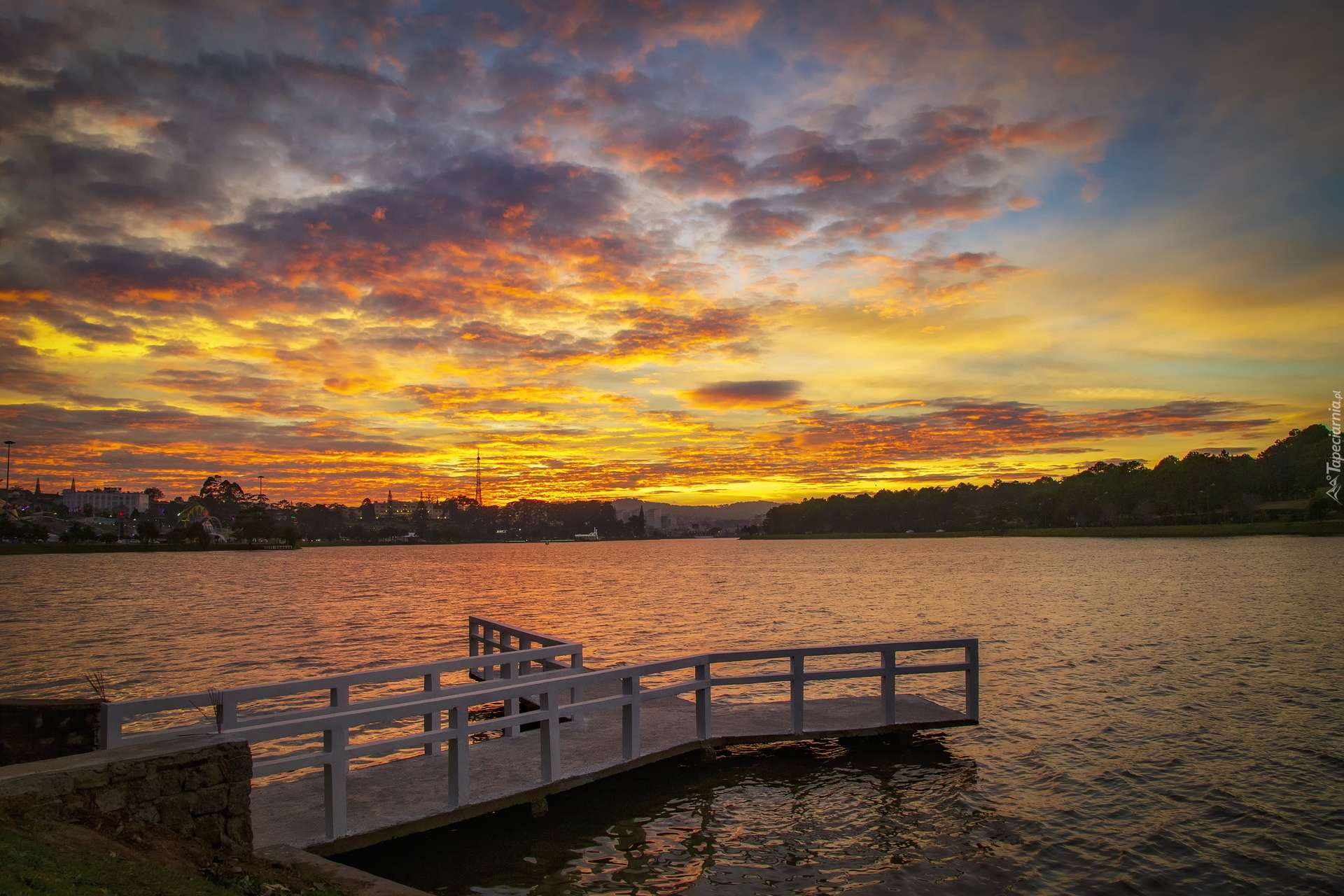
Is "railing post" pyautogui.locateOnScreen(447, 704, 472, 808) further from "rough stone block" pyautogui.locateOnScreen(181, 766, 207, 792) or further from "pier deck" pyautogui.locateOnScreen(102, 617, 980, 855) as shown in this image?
"rough stone block" pyautogui.locateOnScreen(181, 766, 207, 792)

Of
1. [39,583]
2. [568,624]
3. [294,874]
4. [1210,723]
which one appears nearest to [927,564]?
[568,624]

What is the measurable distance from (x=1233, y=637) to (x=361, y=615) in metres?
40.5

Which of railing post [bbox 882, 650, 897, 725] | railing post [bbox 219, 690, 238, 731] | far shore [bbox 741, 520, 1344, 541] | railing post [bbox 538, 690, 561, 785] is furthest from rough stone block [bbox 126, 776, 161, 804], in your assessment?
far shore [bbox 741, 520, 1344, 541]

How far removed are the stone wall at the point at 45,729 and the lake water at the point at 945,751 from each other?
134 inches

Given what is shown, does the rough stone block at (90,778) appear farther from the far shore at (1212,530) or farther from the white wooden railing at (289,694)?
the far shore at (1212,530)

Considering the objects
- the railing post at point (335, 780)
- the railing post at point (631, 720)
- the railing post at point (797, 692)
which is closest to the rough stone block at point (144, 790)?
the railing post at point (335, 780)

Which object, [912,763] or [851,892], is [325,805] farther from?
[912,763]

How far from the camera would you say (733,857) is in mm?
9664

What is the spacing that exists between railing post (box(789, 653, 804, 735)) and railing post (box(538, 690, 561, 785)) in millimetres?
4173

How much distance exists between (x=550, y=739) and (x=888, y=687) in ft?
20.0

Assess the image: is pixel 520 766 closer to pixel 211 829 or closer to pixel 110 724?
pixel 211 829

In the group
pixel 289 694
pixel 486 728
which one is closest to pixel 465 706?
pixel 486 728

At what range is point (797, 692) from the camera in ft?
42.6

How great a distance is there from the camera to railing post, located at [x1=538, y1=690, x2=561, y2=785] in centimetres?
1022
